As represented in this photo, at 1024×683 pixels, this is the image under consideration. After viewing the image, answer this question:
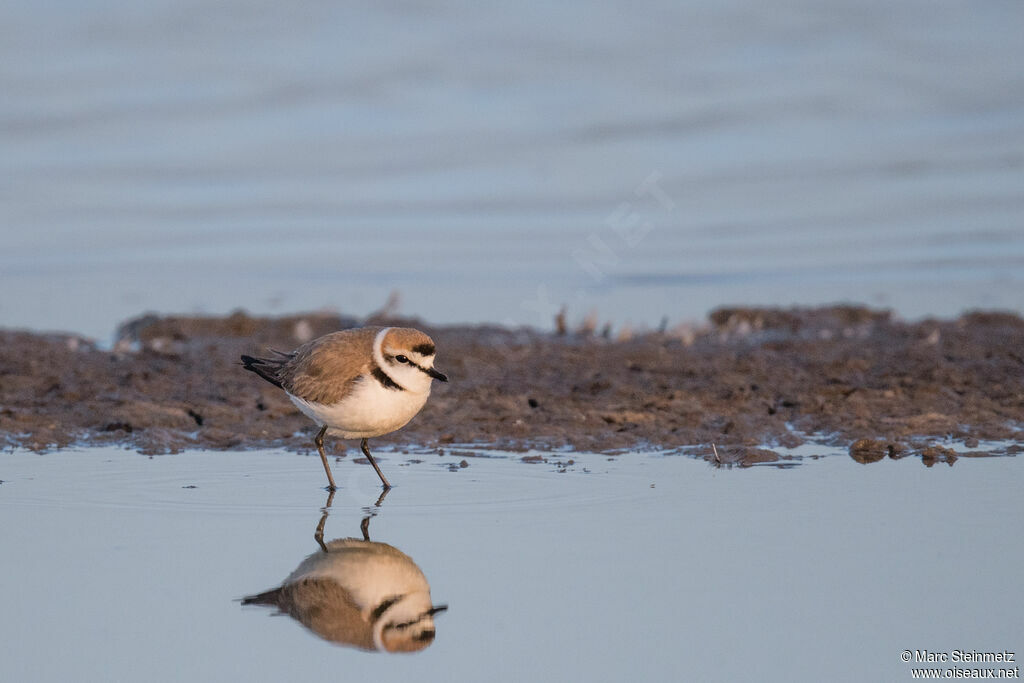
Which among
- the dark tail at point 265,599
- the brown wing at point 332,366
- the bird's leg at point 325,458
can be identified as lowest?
the dark tail at point 265,599

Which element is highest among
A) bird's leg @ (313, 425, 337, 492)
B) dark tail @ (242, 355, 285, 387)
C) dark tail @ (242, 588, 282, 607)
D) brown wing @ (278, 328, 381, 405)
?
dark tail @ (242, 355, 285, 387)

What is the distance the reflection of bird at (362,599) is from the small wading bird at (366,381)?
1.76 metres

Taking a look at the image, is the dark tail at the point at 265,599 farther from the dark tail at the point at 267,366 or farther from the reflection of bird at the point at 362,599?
the dark tail at the point at 267,366

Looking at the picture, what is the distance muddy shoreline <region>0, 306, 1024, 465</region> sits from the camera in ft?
27.1

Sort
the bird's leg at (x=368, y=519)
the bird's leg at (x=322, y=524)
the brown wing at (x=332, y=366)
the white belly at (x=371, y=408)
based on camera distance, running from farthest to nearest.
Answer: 1. the brown wing at (x=332, y=366)
2. the white belly at (x=371, y=408)
3. the bird's leg at (x=368, y=519)
4. the bird's leg at (x=322, y=524)

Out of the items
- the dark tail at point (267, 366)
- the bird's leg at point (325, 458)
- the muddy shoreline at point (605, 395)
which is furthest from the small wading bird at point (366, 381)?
the muddy shoreline at point (605, 395)

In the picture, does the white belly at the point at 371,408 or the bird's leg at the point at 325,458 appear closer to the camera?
the bird's leg at the point at 325,458

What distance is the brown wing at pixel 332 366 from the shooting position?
7.27m

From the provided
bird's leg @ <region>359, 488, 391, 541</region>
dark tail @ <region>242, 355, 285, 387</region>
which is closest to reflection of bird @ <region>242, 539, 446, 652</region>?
bird's leg @ <region>359, 488, 391, 541</region>

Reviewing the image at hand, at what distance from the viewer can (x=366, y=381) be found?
7.16m

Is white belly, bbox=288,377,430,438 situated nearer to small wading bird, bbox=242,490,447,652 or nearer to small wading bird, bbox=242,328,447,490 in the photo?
small wading bird, bbox=242,328,447,490

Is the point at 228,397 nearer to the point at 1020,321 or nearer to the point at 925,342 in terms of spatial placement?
the point at 925,342

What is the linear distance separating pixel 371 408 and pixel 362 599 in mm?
2433

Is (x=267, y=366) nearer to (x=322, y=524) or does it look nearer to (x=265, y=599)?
(x=322, y=524)
